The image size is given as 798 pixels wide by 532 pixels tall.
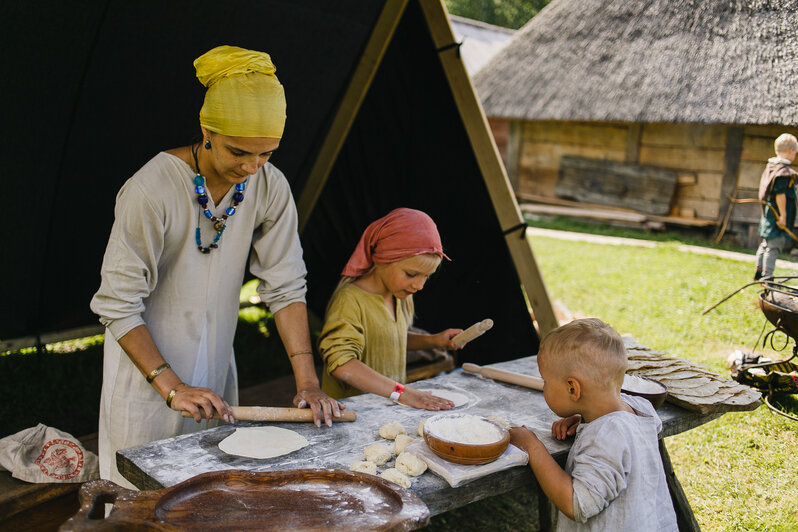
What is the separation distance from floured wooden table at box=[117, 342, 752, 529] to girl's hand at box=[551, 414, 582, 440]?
0.02 m

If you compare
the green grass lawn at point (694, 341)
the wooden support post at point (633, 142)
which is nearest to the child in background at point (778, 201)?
the green grass lawn at point (694, 341)

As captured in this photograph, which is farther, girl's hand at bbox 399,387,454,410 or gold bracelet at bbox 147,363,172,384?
girl's hand at bbox 399,387,454,410

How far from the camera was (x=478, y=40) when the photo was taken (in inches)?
723

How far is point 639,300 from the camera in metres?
6.31

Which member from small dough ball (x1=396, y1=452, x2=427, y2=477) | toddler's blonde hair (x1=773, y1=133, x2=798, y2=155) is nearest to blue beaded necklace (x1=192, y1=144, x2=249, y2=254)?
small dough ball (x1=396, y1=452, x2=427, y2=477)

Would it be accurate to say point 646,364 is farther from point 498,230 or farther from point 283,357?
point 283,357

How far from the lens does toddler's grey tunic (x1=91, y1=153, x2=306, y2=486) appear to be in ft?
5.86

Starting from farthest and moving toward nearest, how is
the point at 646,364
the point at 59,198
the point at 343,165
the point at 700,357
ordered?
the point at 700,357, the point at 343,165, the point at 59,198, the point at 646,364

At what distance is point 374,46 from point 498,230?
3.87 feet

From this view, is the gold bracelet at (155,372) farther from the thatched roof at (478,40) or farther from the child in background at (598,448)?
the thatched roof at (478,40)

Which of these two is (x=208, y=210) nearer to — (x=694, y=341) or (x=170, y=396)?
(x=170, y=396)

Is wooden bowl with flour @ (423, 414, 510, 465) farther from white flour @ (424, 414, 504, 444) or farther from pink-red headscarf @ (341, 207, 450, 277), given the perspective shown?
pink-red headscarf @ (341, 207, 450, 277)

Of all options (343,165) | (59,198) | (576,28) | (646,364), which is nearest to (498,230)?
(343,165)

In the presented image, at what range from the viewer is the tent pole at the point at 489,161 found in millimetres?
3371
